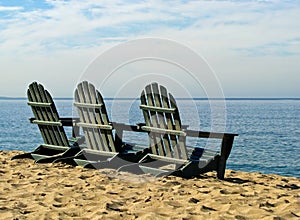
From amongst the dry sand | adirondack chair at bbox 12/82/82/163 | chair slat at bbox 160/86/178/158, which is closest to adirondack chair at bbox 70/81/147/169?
the dry sand

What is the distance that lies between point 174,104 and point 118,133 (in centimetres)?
167

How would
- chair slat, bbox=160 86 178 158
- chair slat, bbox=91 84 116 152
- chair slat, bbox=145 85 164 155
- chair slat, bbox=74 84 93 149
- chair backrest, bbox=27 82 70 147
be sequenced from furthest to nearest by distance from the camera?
chair backrest, bbox=27 82 70 147 → chair slat, bbox=74 84 93 149 → chair slat, bbox=91 84 116 152 → chair slat, bbox=145 85 164 155 → chair slat, bbox=160 86 178 158

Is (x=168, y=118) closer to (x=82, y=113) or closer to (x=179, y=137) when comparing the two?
(x=179, y=137)

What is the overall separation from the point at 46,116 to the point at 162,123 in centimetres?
217

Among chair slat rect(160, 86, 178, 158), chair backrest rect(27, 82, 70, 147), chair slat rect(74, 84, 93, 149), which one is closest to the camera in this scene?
chair slat rect(160, 86, 178, 158)

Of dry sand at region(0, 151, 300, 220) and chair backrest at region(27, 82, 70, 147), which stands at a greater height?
chair backrest at region(27, 82, 70, 147)

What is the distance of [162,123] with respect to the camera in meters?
6.52

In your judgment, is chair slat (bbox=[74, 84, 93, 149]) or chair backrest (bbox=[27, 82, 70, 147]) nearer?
chair slat (bbox=[74, 84, 93, 149])

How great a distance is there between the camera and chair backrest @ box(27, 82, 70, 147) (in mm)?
7434

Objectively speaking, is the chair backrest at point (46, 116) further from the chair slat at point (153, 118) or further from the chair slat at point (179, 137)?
the chair slat at point (179, 137)

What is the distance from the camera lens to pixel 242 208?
15.2 feet

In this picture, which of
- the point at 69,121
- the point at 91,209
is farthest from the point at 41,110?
the point at 91,209

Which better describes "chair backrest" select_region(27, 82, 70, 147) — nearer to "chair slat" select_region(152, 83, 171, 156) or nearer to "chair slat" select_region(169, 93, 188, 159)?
"chair slat" select_region(152, 83, 171, 156)

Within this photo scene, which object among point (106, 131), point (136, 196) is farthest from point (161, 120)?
point (136, 196)
